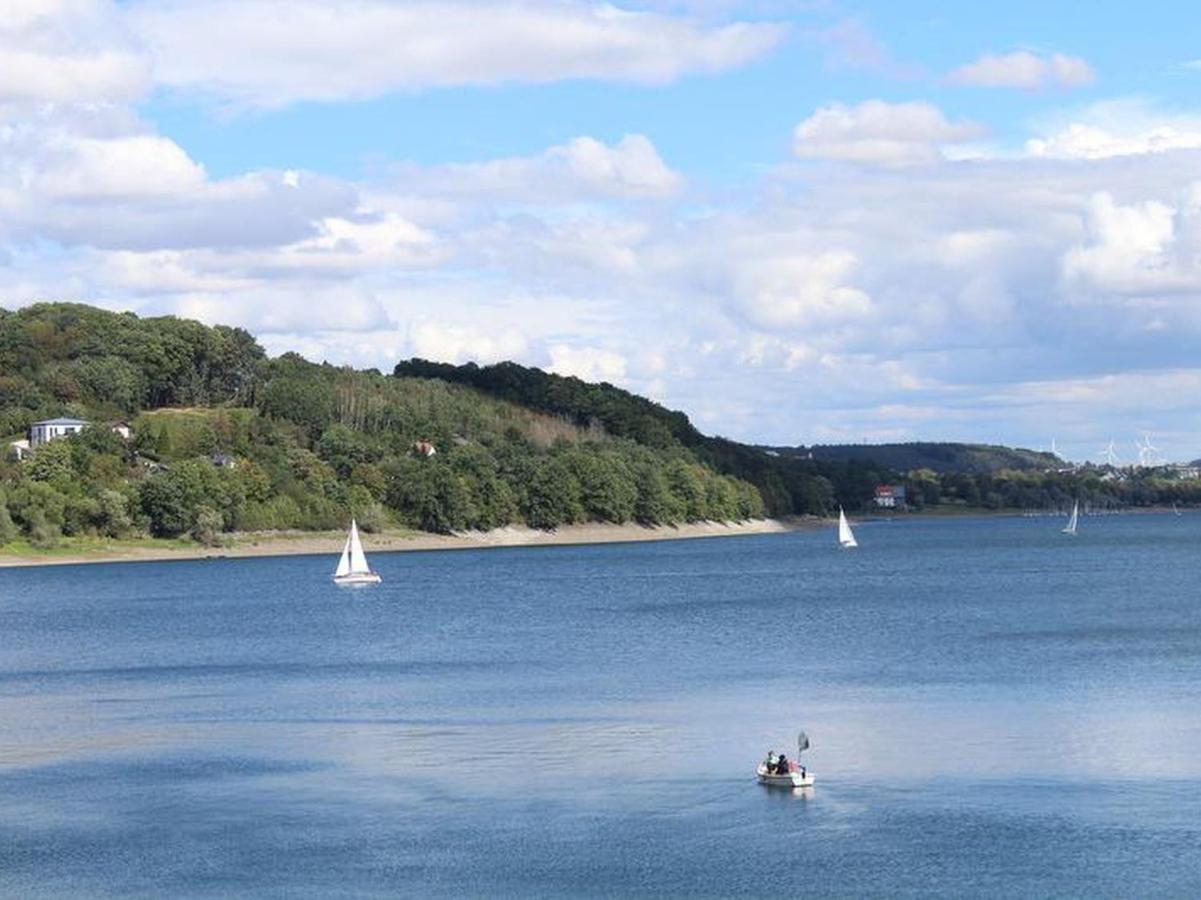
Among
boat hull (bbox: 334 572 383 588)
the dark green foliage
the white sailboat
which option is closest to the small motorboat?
boat hull (bbox: 334 572 383 588)

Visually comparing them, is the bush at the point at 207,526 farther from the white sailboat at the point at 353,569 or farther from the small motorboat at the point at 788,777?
the small motorboat at the point at 788,777

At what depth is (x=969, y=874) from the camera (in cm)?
3872

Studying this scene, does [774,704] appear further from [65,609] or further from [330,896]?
[65,609]

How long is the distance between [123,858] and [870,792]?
17.5m

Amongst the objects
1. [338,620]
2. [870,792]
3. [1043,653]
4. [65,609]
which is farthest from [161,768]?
[65,609]

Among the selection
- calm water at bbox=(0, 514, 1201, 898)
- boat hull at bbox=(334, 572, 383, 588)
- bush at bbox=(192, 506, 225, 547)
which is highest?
bush at bbox=(192, 506, 225, 547)

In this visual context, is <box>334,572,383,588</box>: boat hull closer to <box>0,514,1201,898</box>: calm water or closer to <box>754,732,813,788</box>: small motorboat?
<box>0,514,1201,898</box>: calm water

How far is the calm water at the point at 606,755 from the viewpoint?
1572 inches

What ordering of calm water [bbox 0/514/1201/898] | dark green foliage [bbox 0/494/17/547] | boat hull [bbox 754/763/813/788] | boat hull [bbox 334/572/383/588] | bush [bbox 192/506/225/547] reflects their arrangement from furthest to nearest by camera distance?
bush [bbox 192/506/225/547], dark green foliage [bbox 0/494/17/547], boat hull [bbox 334/572/383/588], boat hull [bbox 754/763/813/788], calm water [bbox 0/514/1201/898]

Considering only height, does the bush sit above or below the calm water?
above

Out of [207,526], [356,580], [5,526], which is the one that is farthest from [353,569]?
[207,526]

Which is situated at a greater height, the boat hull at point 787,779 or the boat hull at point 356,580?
the boat hull at point 356,580

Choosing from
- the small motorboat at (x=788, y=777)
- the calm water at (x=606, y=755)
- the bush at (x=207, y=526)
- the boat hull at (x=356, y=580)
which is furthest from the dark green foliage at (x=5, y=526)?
the small motorboat at (x=788, y=777)

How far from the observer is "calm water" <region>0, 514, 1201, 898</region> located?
3994 cm
